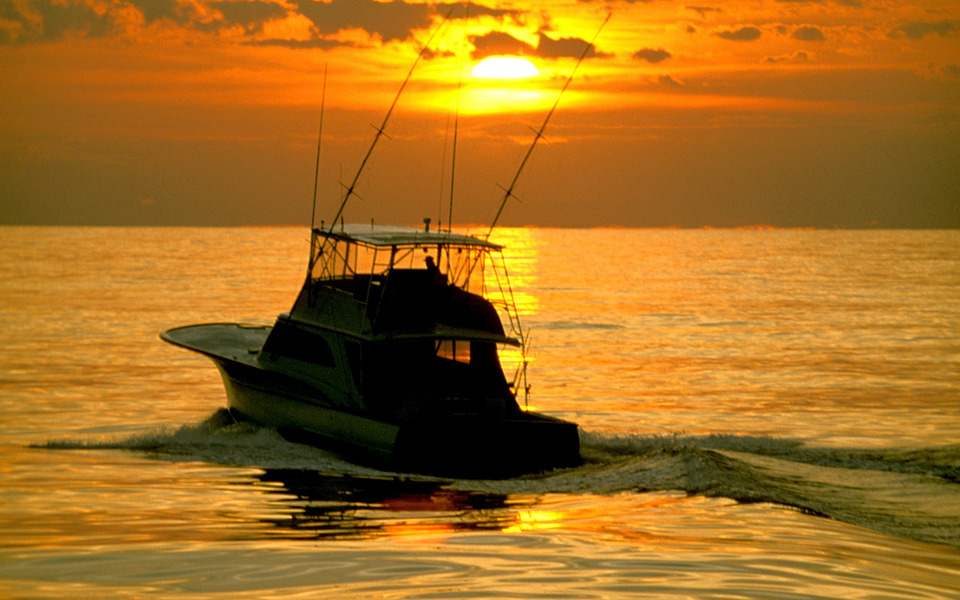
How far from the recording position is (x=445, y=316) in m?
17.5

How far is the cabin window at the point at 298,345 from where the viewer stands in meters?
17.8

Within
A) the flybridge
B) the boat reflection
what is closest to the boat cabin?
the flybridge

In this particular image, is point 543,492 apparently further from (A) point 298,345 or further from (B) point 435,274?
(A) point 298,345

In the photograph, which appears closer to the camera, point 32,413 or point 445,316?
point 445,316

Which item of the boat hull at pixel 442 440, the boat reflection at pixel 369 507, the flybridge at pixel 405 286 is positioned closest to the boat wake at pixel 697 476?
the boat reflection at pixel 369 507

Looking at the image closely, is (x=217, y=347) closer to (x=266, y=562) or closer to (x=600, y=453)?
(x=600, y=453)

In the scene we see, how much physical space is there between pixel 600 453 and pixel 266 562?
8804 mm

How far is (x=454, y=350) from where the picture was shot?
17.8 m

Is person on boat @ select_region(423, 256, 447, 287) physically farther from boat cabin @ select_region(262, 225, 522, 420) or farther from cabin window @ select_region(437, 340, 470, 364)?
cabin window @ select_region(437, 340, 470, 364)

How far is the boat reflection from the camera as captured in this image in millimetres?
12406

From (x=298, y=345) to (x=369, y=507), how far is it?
5302mm

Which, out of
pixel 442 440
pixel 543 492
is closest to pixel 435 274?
pixel 442 440

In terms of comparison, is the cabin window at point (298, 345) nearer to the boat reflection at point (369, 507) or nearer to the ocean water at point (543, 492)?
the ocean water at point (543, 492)

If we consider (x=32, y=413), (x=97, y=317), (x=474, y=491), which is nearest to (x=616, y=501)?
(x=474, y=491)
